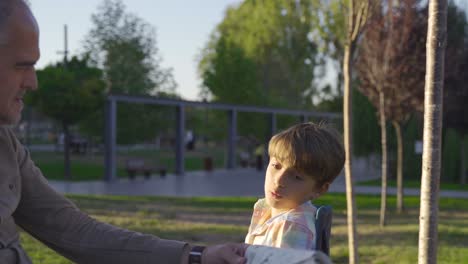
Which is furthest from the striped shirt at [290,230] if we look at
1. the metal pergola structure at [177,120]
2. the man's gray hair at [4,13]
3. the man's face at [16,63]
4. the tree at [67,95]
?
the tree at [67,95]

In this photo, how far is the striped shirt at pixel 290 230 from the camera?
6.66 ft

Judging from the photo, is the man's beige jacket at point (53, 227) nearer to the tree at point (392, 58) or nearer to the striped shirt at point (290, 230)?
the striped shirt at point (290, 230)

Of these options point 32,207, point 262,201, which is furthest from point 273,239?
point 32,207

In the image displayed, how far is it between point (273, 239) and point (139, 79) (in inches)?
1177

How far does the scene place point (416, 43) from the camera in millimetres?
10516

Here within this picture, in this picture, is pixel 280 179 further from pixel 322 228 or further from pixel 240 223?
pixel 240 223

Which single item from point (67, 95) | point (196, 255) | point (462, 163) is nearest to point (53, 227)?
point (196, 255)

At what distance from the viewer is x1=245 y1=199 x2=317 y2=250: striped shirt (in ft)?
6.66

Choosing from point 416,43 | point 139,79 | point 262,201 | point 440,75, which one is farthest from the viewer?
point 139,79

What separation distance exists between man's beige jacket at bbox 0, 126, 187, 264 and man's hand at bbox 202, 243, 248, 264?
0.12m

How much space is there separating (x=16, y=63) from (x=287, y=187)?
38.4 inches

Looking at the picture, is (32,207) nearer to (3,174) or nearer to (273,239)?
(3,174)

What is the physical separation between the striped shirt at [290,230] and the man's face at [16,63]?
0.90 meters

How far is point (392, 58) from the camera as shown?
33.4 ft
